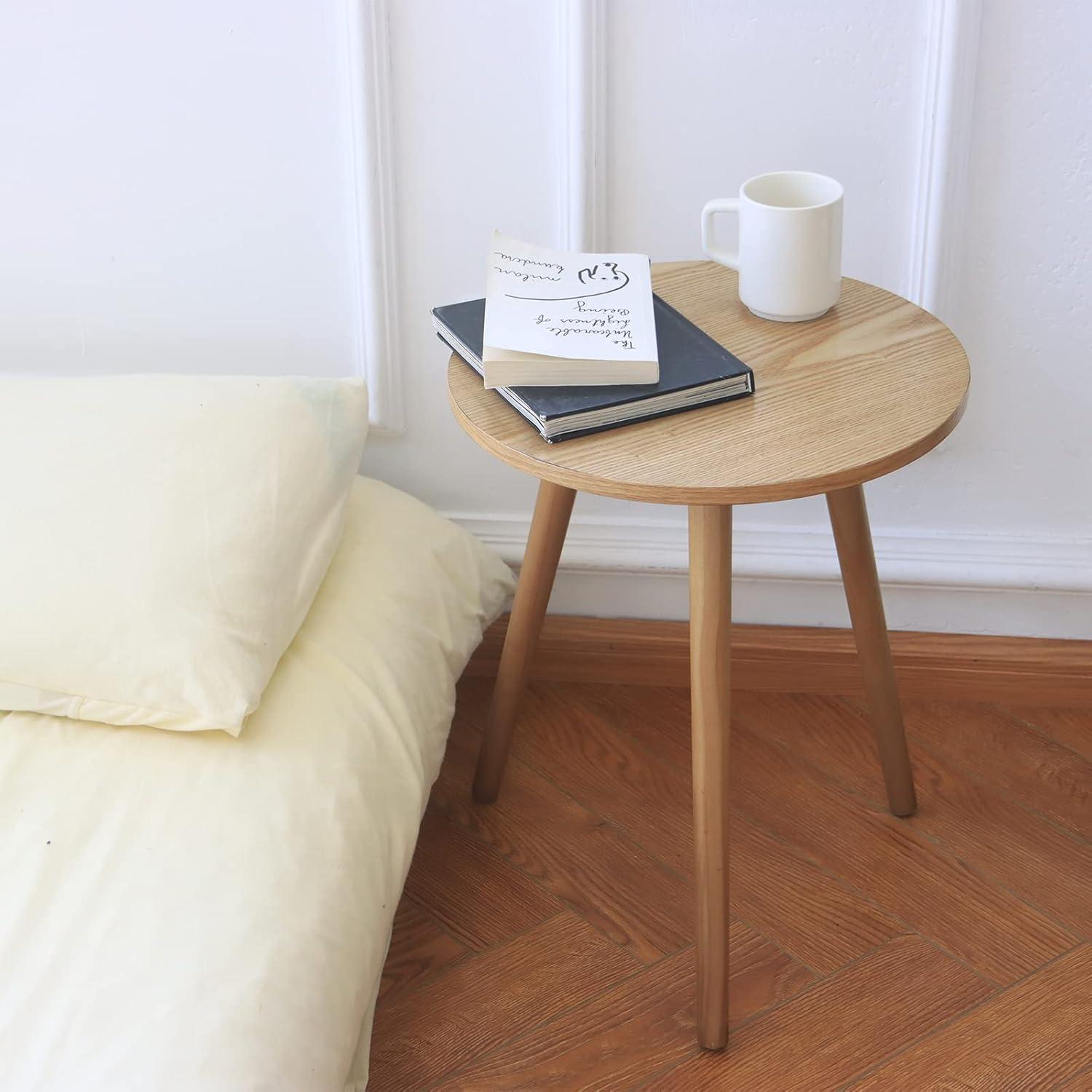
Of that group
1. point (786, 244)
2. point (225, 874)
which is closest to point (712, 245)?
Answer: point (786, 244)

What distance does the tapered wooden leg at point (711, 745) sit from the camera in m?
0.77

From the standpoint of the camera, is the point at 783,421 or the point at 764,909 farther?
the point at 764,909

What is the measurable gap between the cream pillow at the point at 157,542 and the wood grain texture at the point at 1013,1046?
53 cm

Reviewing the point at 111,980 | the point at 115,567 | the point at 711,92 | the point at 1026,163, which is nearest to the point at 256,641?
A: the point at 115,567

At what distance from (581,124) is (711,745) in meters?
0.52

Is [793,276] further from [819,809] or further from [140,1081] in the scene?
[140,1081]

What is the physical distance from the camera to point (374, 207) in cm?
105

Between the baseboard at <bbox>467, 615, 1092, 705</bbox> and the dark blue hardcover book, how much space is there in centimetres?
44

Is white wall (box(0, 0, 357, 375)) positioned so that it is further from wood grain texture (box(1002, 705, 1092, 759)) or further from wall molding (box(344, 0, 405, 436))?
wood grain texture (box(1002, 705, 1092, 759))

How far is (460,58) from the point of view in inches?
39.8

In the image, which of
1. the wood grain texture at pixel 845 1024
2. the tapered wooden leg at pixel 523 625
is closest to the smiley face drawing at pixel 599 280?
the tapered wooden leg at pixel 523 625

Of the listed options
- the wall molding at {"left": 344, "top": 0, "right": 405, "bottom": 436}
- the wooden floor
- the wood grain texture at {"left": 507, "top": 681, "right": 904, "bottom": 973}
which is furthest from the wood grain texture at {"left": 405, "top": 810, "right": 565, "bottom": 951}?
the wall molding at {"left": 344, "top": 0, "right": 405, "bottom": 436}

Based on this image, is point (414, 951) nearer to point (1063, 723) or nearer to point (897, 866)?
point (897, 866)

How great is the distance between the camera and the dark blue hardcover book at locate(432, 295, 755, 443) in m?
0.76
